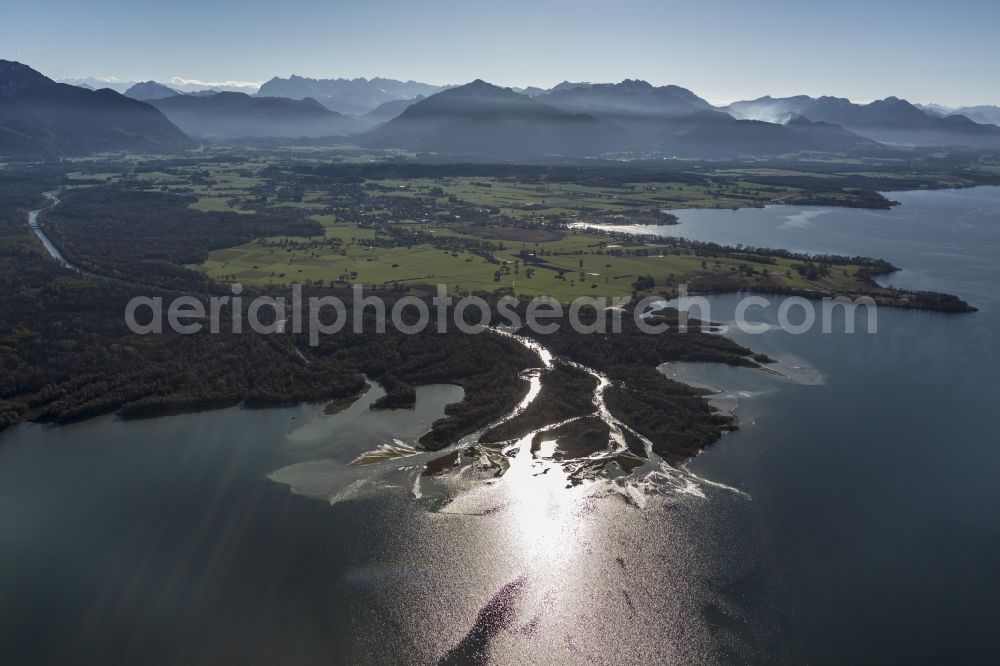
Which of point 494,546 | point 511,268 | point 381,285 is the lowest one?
point 494,546

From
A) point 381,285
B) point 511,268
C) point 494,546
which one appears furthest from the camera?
point 511,268

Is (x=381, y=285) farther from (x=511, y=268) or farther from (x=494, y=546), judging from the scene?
(x=494, y=546)

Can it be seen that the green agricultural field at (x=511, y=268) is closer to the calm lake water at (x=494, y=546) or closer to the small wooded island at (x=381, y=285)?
the small wooded island at (x=381, y=285)

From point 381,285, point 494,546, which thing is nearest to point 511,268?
point 381,285

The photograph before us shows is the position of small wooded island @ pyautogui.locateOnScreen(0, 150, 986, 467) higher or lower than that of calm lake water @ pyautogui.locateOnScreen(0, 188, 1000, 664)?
higher

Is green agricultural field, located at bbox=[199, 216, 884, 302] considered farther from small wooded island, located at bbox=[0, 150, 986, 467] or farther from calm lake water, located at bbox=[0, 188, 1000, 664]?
calm lake water, located at bbox=[0, 188, 1000, 664]

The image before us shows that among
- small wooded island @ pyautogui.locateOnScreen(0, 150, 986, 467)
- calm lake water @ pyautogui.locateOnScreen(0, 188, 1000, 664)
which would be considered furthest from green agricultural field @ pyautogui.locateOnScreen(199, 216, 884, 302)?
calm lake water @ pyautogui.locateOnScreen(0, 188, 1000, 664)

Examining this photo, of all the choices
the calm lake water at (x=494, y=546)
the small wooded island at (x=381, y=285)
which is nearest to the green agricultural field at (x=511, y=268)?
the small wooded island at (x=381, y=285)

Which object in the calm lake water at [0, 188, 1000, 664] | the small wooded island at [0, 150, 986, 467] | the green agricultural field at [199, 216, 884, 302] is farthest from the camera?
the green agricultural field at [199, 216, 884, 302]
